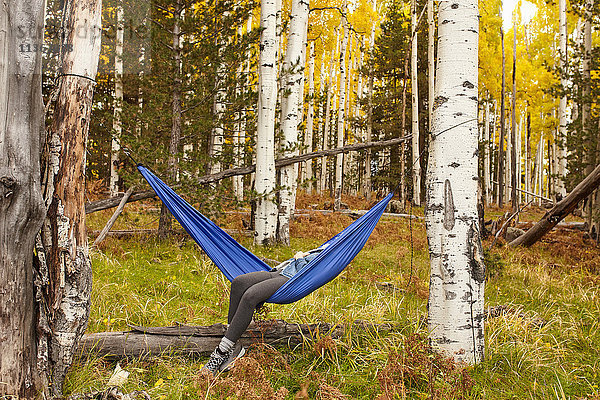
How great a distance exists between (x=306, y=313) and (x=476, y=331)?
134 cm

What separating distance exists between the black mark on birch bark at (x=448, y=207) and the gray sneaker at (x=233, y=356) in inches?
61.1

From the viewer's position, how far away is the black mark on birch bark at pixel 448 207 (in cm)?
264

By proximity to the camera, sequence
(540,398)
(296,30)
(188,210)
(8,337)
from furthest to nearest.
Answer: (296,30)
(188,210)
(540,398)
(8,337)

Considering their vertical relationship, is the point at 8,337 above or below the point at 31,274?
below

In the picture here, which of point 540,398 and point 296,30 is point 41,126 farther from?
point 296,30

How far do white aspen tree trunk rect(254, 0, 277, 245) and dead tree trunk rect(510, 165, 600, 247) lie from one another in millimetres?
4162

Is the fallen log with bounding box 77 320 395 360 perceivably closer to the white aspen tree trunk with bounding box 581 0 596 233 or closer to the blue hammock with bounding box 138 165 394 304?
the blue hammock with bounding box 138 165 394 304

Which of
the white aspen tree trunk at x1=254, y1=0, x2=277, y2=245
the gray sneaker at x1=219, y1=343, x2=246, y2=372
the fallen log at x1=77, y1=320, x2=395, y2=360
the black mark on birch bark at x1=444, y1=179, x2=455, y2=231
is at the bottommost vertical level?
the gray sneaker at x1=219, y1=343, x2=246, y2=372

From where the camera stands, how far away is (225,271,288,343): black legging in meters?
2.55

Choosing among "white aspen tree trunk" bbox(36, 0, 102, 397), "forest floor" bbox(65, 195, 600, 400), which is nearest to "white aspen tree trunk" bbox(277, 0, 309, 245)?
"forest floor" bbox(65, 195, 600, 400)

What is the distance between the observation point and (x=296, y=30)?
6.97m

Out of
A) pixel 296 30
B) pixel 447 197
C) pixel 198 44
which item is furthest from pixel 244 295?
pixel 296 30

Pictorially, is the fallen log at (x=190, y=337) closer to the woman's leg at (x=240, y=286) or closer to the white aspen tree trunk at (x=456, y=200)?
the woman's leg at (x=240, y=286)

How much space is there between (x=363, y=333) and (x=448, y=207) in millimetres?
1084
